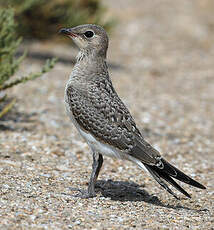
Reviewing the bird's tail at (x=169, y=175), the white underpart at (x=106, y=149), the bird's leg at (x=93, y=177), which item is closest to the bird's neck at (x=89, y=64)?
the white underpart at (x=106, y=149)

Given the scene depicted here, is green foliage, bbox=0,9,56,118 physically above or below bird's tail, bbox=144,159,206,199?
above

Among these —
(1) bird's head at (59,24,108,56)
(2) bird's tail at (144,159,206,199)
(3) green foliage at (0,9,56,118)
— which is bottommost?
(2) bird's tail at (144,159,206,199)

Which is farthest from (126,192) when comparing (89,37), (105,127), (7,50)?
(7,50)

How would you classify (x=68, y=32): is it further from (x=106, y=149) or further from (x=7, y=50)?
(x=7, y=50)

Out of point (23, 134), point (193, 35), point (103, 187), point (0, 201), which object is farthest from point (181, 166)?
point (193, 35)

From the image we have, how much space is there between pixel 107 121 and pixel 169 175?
919 mm

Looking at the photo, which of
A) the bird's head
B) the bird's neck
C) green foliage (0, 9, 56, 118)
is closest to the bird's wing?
the bird's neck

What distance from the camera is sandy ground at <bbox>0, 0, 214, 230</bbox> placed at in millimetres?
4852

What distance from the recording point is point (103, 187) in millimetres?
6008

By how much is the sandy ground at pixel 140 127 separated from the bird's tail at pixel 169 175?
280 mm

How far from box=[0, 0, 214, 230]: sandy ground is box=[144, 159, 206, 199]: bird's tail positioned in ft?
0.92

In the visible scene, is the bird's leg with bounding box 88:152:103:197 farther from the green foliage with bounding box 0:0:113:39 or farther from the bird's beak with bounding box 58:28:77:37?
the green foliage with bounding box 0:0:113:39

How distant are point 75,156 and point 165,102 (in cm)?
369

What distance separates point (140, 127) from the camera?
8.52 m
